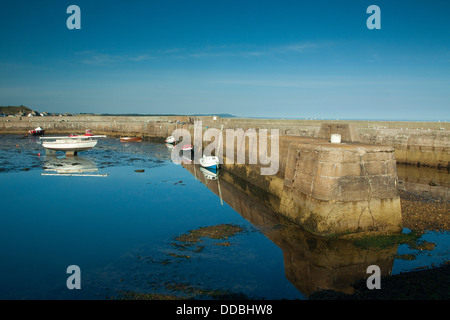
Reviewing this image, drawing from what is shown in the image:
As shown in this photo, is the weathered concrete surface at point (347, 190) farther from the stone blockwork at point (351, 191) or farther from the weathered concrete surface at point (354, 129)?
the weathered concrete surface at point (354, 129)

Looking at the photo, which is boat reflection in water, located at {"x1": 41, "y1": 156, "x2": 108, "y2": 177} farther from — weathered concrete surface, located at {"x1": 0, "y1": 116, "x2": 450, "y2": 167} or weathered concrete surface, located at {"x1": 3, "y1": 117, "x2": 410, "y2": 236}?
weathered concrete surface, located at {"x1": 0, "y1": 116, "x2": 450, "y2": 167}

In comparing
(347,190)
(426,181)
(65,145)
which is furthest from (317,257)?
(65,145)

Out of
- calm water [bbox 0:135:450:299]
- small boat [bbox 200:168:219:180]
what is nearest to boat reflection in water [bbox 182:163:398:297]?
calm water [bbox 0:135:450:299]

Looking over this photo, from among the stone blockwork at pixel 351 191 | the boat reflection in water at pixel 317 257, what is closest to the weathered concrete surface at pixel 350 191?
the stone blockwork at pixel 351 191

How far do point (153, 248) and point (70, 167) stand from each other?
21869 mm

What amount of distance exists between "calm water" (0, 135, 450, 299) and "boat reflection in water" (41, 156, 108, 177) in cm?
479

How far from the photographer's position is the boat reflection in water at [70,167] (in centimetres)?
2631

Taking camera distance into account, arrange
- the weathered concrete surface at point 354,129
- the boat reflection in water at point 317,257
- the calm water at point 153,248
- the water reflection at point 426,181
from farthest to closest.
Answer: the weathered concrete surface at point 354,129, the water reflection at point 426,181, the boat reflection in water at point 317,257, the calm water at point 153,248

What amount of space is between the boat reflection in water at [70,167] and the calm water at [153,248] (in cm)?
479

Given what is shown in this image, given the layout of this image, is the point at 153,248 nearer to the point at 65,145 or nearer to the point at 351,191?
the point at 351,191

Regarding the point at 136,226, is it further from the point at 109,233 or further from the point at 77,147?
the point at 77,147

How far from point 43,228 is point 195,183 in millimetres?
11589

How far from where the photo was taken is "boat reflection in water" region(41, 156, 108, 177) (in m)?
26.3

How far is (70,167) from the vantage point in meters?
29.4
